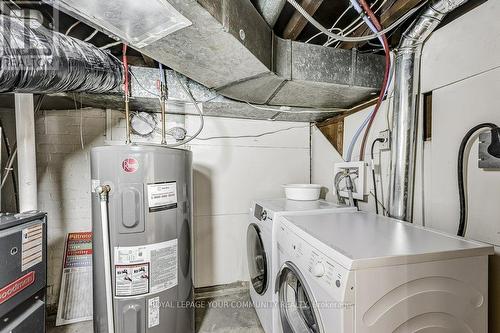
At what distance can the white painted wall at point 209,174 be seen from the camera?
6.54 ft

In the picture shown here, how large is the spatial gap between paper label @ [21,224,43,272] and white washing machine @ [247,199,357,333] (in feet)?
4.36

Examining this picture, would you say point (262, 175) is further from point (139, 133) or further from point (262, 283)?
point (139, 133)

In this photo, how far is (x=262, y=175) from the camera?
2.41 m

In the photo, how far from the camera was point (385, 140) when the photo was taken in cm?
151

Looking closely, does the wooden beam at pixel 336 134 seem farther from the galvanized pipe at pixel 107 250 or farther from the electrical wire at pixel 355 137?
the galvanized pipe at pixel 107 250

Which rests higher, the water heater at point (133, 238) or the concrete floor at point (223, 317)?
the water heater at point (133, 238)

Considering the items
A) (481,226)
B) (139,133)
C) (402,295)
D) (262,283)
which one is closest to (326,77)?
(481,226)

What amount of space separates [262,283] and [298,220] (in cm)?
65

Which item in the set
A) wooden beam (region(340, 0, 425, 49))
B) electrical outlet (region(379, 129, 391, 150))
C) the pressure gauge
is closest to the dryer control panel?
electrical outlet (region(379, 129, 391, 150))

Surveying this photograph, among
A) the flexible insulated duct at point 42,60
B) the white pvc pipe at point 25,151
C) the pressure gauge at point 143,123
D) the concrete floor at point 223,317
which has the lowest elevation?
the concrete floor at point 223,317

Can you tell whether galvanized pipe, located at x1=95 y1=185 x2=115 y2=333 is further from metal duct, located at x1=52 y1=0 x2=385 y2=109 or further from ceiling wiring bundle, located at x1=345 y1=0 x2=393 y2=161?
ceiling wiring bundle, located at x1=345 y1=0 x2=393 y2=161

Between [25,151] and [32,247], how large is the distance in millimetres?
604

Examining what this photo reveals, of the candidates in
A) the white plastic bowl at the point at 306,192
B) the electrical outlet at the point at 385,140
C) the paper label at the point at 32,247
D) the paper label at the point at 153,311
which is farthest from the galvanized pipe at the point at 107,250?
the electrical outlet at the point at 385,140

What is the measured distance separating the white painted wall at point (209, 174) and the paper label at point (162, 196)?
0.84 meters
